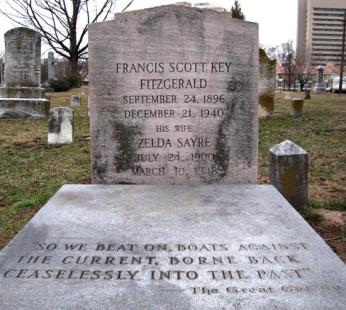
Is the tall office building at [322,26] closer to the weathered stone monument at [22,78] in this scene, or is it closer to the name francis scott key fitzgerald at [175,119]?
the weathered stone monument at [22,78]

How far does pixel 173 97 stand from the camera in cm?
403

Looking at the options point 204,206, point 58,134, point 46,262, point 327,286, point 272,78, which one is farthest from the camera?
point 272,78

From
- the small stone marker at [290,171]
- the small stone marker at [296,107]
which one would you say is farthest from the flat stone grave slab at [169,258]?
the small stone marker at [296,107]

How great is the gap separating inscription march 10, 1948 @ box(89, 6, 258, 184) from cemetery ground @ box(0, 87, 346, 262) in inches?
51.2

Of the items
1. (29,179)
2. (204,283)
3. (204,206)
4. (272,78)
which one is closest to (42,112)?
(272,78)

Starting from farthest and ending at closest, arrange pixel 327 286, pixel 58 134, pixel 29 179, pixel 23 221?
pixel 58 134
pixel 29 179
pixel 23 221
pixel 327 286

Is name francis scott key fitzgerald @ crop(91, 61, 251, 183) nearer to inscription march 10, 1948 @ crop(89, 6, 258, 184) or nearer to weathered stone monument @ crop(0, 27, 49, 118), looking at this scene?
inscription march 10, 1948 @ crop(89, 6, 258, 184)

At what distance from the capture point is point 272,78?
14.2 meters

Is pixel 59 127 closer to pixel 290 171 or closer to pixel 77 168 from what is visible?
pixel 77 168

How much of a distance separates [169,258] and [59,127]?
768 cm

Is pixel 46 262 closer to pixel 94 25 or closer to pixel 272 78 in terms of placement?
pixel 94 25

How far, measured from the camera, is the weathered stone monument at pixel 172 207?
2.05m

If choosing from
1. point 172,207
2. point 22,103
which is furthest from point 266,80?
point 172,207

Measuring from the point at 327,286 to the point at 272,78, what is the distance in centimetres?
1261
